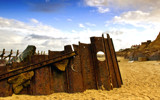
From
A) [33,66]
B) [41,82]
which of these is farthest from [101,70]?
[33,66]

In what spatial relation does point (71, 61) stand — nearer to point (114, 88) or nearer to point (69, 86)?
point (69, 86)

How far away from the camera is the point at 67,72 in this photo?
3.67 metres

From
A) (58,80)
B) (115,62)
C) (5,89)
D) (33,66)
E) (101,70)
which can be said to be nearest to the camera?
(5,89)

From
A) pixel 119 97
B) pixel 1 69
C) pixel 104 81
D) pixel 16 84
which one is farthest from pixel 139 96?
pixel 1 69

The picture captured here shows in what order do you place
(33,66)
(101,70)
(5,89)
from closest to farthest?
(5,89) → (33,66) → (101,70)

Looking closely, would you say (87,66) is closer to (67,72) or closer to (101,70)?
(101,70)

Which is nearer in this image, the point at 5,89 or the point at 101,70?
the point at 5,89

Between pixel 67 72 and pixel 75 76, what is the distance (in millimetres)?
331

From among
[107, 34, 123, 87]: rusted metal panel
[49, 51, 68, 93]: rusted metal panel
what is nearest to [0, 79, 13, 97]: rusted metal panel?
[49, 51, 68, 93]: rusted metal panel

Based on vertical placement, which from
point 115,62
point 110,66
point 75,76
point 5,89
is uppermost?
point 115,62

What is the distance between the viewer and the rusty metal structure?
11.1 ft

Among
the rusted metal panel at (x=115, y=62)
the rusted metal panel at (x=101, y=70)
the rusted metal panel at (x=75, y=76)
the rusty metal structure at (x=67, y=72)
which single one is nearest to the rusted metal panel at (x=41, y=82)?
the rusty metal structure at (x=67, y=72)

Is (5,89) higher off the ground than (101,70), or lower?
lower

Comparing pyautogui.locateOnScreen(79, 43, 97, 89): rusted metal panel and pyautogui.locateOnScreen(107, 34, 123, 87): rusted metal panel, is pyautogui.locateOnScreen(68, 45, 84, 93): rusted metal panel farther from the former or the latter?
pyautogui.locateOnScreen(107, 34, 123, 87): rusted metal panel
